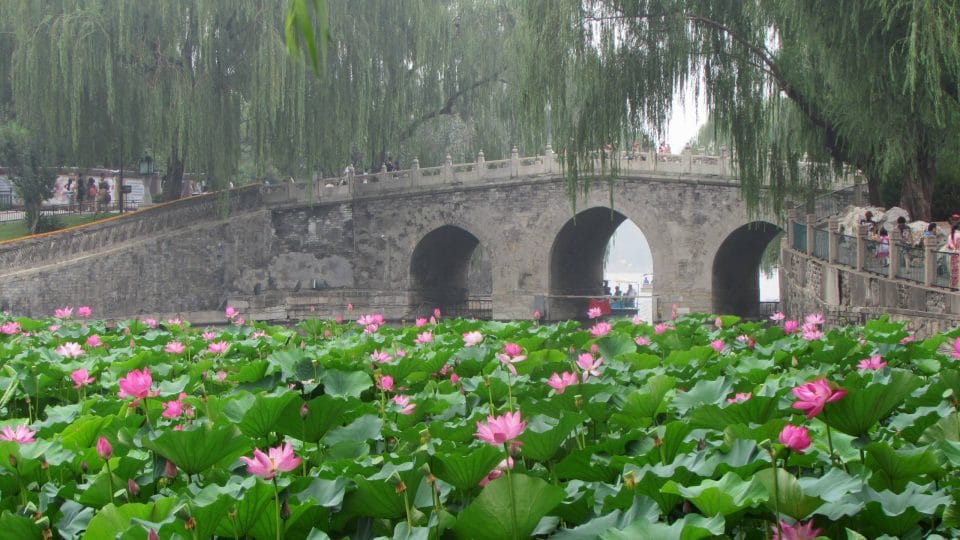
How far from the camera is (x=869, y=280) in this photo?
13820 millimetres

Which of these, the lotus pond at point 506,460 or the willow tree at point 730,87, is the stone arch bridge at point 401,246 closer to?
the willow tree at point 730,87

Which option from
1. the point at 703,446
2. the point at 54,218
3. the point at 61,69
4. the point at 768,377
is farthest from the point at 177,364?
the point at 54,218

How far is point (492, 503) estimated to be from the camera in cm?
230

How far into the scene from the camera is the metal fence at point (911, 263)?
12555 mm

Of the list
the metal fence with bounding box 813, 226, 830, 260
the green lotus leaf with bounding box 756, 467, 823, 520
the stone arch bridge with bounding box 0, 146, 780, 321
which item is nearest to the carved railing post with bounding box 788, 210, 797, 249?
the metal fence with bounding box 813, 226, 830, 260

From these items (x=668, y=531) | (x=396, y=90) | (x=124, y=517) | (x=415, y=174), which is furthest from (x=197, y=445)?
(x=415, y=174)

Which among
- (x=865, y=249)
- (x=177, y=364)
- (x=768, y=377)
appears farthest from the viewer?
(x=865, y=249)

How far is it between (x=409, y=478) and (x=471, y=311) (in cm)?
2920

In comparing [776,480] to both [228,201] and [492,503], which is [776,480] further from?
[228,201]

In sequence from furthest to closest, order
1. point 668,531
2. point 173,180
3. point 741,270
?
1. point 173,180
2. point 741,270
3. point 668,531

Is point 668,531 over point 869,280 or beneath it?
beneath

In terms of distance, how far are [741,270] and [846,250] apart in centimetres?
1244

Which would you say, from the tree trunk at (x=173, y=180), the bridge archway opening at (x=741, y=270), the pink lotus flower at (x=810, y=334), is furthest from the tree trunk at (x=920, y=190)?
the tree trunk at (x=173, y=180)

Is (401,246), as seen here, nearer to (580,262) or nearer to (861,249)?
(580,262)
